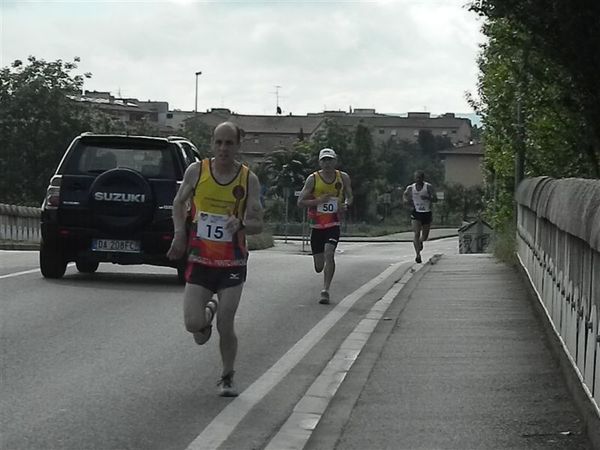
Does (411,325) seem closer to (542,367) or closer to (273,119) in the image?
(542,367)

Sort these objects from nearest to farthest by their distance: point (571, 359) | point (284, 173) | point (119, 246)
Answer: point (571, 359) < point (119, 246) < point (284, 173)

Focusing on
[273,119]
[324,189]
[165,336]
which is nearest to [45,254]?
[324,189]

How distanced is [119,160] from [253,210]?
7.96 m

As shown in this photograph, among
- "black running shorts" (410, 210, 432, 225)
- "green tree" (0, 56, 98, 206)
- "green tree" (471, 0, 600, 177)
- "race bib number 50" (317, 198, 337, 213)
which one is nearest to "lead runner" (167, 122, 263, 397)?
"race bib number 50" (317, 198, 337, 213)

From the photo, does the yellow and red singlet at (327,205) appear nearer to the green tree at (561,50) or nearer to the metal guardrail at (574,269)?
the metal guardrail at (574,269)

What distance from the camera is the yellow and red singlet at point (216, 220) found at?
9.48m

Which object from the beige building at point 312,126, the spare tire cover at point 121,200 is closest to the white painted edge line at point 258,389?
the spare tire cover at point 121,200

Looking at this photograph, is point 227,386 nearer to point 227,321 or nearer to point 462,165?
point 227,321

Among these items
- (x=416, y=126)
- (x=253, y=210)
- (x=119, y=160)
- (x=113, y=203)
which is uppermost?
(x=416, y=126)

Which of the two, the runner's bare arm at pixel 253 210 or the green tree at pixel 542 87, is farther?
the green tree at pixel 542 87

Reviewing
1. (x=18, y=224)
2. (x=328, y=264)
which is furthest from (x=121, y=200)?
(x=18, y=224)

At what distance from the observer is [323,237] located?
16547mm

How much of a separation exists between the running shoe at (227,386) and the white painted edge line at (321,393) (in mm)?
475

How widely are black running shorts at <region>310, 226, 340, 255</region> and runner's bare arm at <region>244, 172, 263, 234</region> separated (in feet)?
22.5
